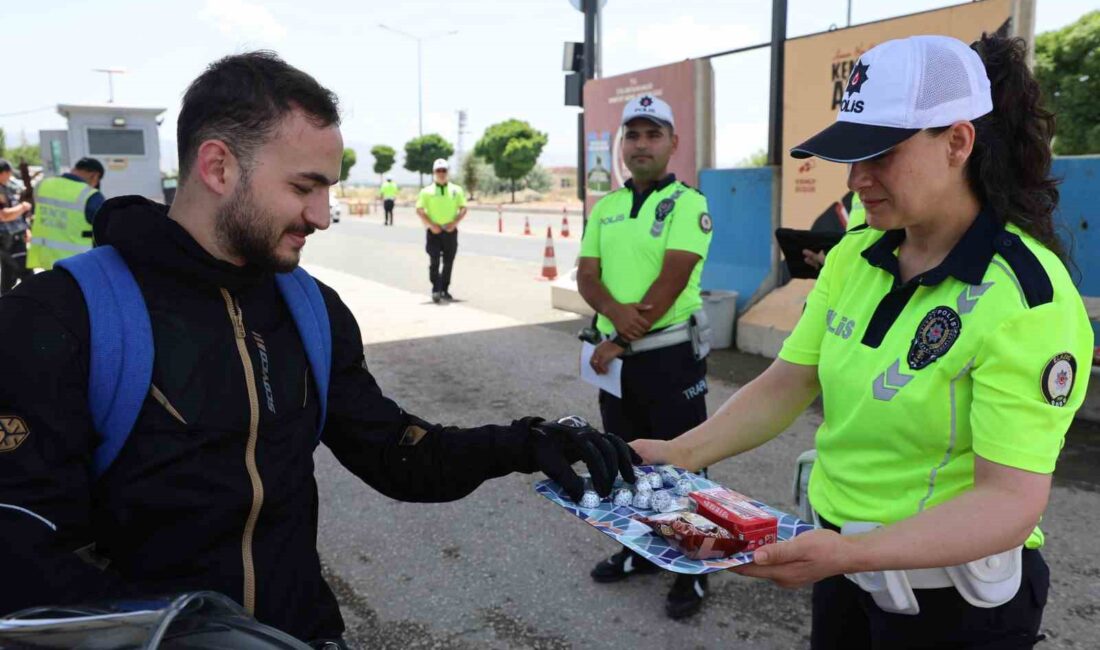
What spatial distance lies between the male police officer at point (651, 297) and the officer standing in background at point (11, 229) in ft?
27.5

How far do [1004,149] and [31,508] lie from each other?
183 centimetres

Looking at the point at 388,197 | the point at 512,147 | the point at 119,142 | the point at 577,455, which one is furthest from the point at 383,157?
the point at 577,455

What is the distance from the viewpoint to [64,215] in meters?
7.23

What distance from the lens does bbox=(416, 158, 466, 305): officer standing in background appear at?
36.9 feet

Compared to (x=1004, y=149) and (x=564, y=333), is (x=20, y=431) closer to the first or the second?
(x=1004, y=149)

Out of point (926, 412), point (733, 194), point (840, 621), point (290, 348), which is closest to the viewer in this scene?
point (926, 412)

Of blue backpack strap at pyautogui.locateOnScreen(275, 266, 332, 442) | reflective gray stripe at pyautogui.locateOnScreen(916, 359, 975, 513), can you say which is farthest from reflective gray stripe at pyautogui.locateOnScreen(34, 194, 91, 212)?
reflective gray stripe at pyautogui.locateOnScreen(916, 359, 975, 513)

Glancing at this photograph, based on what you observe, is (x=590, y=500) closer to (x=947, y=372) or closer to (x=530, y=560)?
(x=947, y=372)

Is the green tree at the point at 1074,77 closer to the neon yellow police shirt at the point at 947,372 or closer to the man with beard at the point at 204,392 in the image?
the neon yellow police shirt at the point at 947,372

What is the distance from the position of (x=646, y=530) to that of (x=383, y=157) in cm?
7797

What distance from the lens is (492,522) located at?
14.3ft

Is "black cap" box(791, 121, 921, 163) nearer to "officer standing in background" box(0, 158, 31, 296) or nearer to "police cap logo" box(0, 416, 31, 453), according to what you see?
"police cap logo" box(0, 416, 31, 453)

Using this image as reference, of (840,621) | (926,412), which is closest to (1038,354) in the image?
(926,412)

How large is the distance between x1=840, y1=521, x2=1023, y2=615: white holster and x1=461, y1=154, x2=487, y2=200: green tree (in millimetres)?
62397
